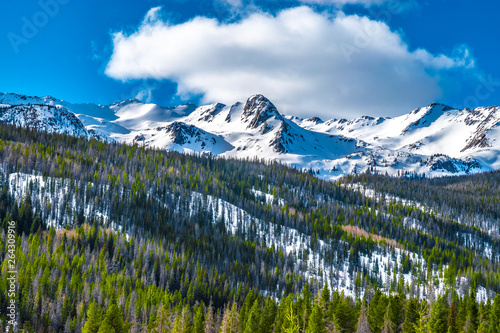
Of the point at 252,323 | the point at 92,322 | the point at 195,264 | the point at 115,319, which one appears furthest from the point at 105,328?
the point at 195,264

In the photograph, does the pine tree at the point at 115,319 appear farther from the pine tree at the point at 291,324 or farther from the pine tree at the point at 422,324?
the pine tree at the point at 422,324

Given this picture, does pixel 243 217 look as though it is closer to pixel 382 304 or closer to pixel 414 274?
pixel 414 274

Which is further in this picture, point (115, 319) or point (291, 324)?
point (115, 319)

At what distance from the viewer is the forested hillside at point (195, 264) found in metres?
73.9

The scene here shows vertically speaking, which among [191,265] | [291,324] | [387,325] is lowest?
[387,325]

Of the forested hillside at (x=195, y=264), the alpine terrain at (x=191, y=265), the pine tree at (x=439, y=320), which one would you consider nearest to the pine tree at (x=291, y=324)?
the forested hillside at (x=195, y=264)

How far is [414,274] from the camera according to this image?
158 meters

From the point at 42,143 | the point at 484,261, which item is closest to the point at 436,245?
the point at 484,261

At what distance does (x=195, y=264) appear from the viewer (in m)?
125

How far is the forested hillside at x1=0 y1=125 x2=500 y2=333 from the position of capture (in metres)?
73.9

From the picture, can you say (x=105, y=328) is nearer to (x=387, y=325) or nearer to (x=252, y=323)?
(x=252, y=323)

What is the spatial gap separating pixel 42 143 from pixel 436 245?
7637 inches

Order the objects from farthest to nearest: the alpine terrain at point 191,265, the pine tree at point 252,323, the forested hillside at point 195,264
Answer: the forested hillside at point 195,264
the alpine terrain at point 191,265
the pine tree at point 252,323

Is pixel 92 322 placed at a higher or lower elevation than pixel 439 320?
higher
